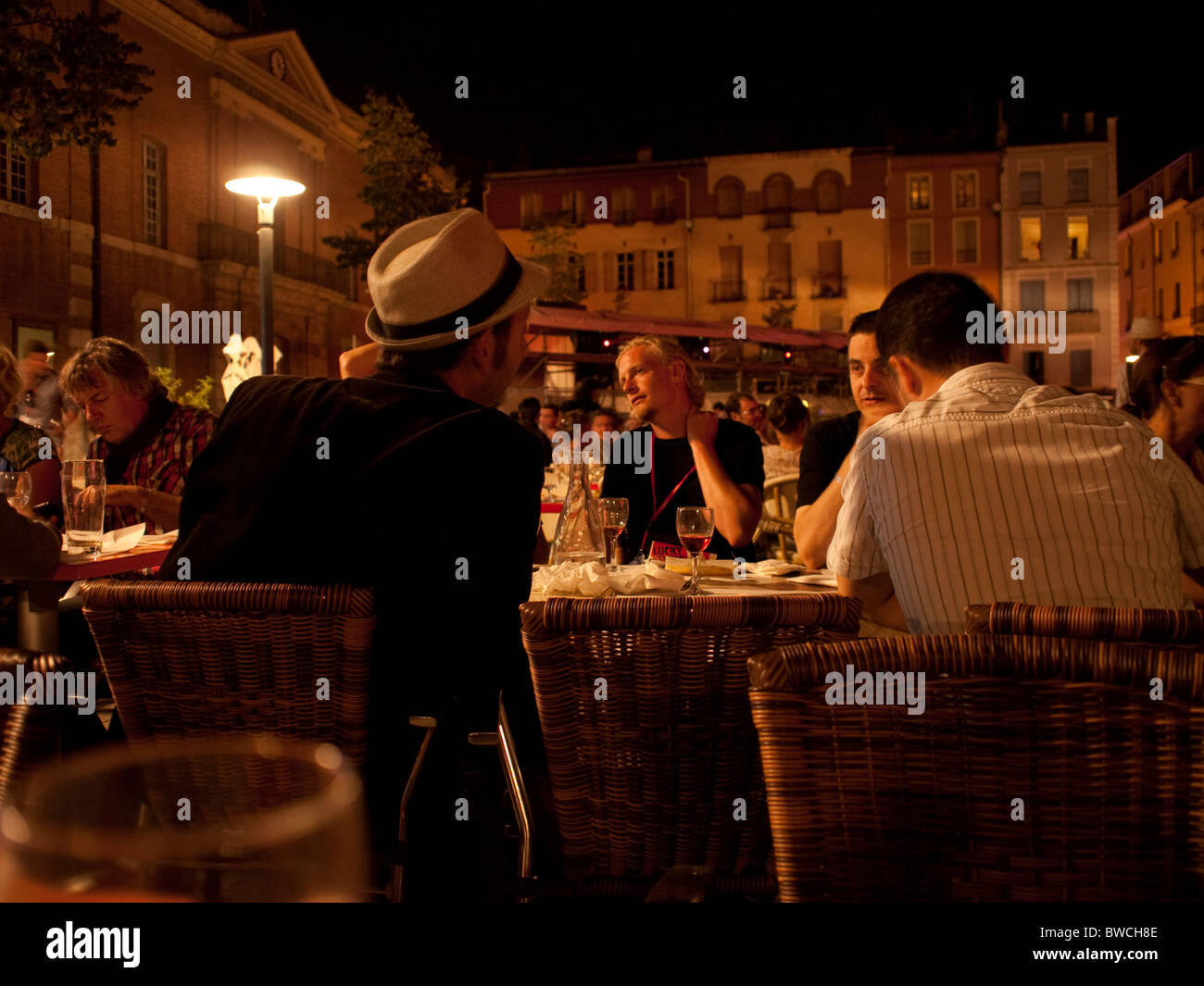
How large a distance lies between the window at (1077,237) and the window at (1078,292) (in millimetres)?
853

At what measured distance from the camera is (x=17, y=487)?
3.84 m

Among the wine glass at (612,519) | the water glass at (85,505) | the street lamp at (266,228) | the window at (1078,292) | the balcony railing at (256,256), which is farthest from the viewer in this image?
the window at (1078,292)

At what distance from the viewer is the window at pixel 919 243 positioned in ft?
129

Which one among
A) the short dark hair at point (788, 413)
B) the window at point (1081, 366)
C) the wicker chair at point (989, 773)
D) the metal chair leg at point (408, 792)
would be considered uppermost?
the window at point (1081, 366)

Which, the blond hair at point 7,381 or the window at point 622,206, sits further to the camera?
the window at point 622,206

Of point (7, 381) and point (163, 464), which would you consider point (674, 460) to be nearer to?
point (163, 464)

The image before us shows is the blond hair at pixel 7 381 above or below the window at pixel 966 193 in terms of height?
below

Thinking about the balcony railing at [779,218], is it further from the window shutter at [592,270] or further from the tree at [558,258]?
the tree at [558,258]

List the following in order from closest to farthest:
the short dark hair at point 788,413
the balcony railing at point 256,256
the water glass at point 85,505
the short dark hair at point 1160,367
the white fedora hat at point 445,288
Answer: the white fedora hat at point 445,288 → the water glass at point 85,505 → the short dark hair at point 1160,367 → the short dark hair at point 788,413 → the balcony railing at point 256,256

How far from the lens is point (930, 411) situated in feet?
7.03

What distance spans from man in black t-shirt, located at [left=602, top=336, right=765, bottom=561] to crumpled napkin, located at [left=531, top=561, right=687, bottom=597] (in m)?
1.49

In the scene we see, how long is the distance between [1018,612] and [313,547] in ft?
4.05

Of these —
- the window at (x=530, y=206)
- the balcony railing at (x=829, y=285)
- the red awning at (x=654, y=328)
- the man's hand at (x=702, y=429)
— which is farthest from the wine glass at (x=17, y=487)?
the window at (x=530, y=206)

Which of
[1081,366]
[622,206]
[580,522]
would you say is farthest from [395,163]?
[1081,366]
